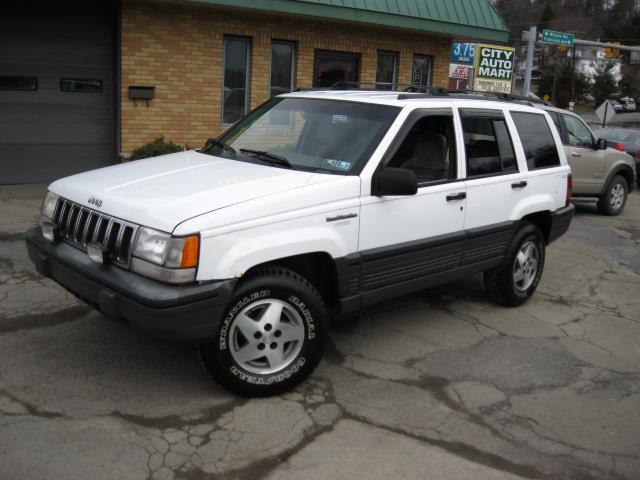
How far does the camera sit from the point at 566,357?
5137mm

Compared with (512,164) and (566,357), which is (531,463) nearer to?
(566,357)

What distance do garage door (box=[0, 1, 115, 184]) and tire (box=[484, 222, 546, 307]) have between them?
7248 millimetres

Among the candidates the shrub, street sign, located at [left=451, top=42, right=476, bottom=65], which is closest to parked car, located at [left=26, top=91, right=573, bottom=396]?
the shrub

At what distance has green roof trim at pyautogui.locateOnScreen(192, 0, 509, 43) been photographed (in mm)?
10773

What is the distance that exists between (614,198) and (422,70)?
15.3 ft

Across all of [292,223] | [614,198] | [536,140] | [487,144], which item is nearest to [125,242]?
[292,223]

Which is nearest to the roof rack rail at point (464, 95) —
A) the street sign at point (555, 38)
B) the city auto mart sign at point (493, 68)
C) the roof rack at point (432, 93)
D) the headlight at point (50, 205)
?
the roof rack at point (432, 93)

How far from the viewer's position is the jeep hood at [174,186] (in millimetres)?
3766

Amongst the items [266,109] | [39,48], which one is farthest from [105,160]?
[266,109]

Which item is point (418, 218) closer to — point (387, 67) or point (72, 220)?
point (72, 220)

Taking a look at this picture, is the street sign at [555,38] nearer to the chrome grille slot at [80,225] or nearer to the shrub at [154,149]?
the shrub at [154,149]

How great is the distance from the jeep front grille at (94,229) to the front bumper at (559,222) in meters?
4.11

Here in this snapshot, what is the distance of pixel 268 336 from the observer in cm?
401

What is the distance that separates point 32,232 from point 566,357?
4.01 m
